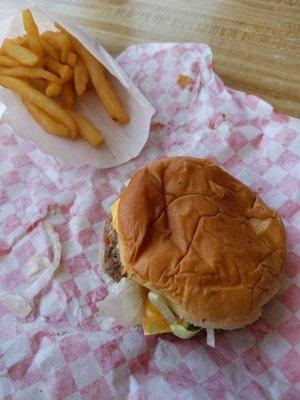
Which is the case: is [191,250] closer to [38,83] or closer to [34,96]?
Answer: [34,96]

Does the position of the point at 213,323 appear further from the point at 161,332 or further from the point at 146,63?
the point at 146,63

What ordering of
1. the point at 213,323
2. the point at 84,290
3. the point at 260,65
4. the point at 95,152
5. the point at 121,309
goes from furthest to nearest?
1. the point at 260,65
2. the point at 95,152
3. the point at 84,290
4. the point at 121,309
5. the point at 213,323

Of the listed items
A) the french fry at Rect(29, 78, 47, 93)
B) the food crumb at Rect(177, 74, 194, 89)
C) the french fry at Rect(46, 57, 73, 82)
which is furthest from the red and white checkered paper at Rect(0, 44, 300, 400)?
the french fry at Rect(46, 57, 73, 82)

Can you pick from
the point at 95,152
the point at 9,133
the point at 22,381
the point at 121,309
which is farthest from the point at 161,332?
the point at 9,133

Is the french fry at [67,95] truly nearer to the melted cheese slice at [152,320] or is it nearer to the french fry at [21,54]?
the french fry at [21,54]

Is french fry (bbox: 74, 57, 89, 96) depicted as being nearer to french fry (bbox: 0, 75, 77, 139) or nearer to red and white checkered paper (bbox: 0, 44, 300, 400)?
french fry (bbox: 0, 75, 77, 139)

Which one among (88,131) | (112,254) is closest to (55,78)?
(88,131)

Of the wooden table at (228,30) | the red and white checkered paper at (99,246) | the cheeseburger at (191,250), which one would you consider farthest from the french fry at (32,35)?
the cheeseburger at (191,250)
